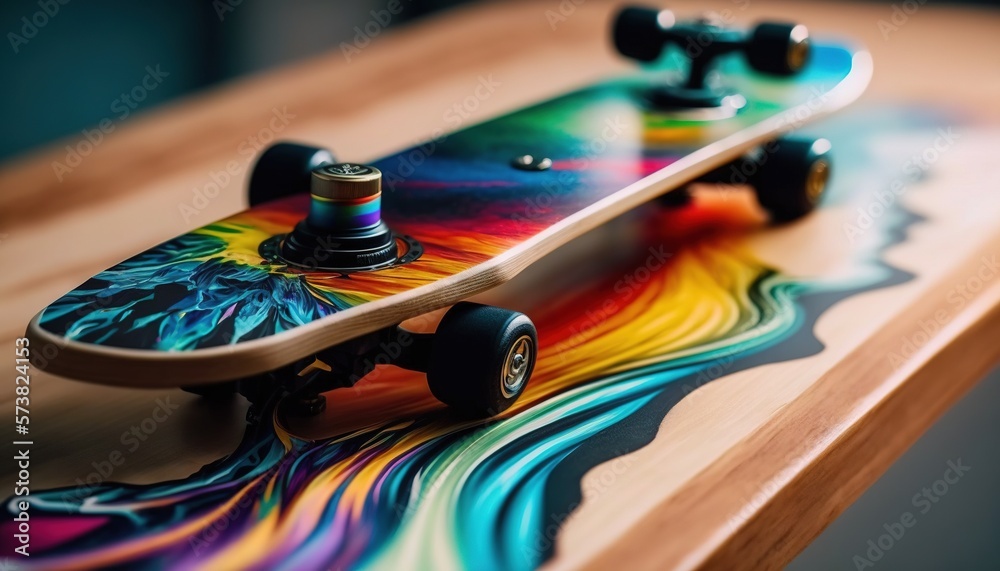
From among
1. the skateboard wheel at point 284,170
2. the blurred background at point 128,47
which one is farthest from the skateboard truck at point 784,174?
the blurred background at point 128,47

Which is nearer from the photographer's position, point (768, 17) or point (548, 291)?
point (548, 291)

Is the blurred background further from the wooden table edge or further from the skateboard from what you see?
the wooden table edge

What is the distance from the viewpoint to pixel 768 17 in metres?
2.48

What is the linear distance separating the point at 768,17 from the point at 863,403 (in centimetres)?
165

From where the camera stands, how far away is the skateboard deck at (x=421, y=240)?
0.82 meters

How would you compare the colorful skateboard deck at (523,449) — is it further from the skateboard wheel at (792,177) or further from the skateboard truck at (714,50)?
the skateboard truck at (714,50)

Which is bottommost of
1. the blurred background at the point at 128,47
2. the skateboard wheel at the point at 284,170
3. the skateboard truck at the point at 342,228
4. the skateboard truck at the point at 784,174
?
the blurred background at the point at 128,47

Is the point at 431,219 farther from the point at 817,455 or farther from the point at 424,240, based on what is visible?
the point at 817,455

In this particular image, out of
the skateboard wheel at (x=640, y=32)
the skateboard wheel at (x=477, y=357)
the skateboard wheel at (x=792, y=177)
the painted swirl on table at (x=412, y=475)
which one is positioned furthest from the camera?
the skateboard wheel at (x=640, y=32)

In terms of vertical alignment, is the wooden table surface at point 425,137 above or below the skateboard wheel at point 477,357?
below

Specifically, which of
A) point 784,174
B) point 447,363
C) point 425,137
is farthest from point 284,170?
point 784,174

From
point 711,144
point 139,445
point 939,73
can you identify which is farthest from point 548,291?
point 939,73

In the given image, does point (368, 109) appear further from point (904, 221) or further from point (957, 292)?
point (957, 292)

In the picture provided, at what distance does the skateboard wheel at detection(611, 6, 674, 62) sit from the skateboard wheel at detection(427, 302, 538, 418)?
0.75m
